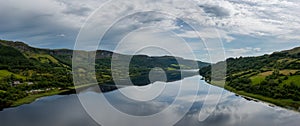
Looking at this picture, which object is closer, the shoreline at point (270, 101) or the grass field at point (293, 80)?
the shoreline at point (270, 101)

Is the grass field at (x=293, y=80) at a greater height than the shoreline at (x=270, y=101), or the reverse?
the grass field at (x=293, y=80)

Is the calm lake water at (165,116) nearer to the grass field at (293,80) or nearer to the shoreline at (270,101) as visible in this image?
the shoreline at (270,101)

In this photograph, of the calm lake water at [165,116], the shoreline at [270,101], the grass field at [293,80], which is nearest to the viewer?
the calm lake water at [165,116]

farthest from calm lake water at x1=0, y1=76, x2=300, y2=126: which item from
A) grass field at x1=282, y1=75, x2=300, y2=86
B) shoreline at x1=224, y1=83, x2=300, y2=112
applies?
grass field at x1=282, y1=75, x2=300, y2=86

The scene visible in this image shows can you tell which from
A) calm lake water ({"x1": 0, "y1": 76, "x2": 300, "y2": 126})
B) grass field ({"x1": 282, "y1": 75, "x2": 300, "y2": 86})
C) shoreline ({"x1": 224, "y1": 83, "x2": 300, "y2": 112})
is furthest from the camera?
grass field ({"x1": 282, "y1": 75, "x2": 300, "y2": 86})

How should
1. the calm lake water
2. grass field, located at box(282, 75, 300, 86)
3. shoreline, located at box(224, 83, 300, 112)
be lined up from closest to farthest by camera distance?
the calm lake water < shoreline, located at box(224, 83, 300, 112) < grass field, located at box(282, 75, 300, 86)

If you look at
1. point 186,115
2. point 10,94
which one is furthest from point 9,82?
point 186,115

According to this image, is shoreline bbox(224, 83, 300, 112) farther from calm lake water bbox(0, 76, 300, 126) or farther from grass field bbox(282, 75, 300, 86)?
grass field bbox(282, 75, 300, 86)

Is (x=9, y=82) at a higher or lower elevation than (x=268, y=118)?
higher

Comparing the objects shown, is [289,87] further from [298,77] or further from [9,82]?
[9,82]

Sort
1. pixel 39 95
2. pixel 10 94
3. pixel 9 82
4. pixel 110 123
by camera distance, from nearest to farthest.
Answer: pixel 110 123
pixel 10 94
pixel 39 95
pixel 9 82

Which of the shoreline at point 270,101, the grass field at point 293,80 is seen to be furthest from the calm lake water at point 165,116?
the grass field at point 293,80
